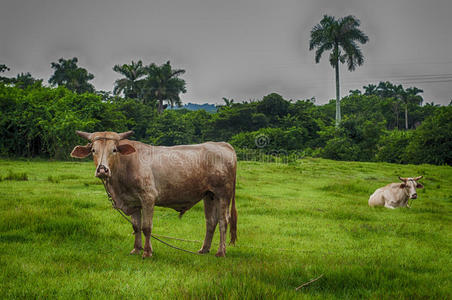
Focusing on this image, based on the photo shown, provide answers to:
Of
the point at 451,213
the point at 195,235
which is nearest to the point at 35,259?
the point at 195,235

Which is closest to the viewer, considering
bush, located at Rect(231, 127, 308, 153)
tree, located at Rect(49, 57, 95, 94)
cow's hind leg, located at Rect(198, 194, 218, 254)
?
cow's hind leg, located at Rect(198, 194, 218, 254)

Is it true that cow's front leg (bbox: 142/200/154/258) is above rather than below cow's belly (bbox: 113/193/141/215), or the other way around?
below

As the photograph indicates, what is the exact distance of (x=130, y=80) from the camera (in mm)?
60406

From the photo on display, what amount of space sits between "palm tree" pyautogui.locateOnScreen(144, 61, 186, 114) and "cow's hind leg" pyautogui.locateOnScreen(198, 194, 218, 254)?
180ft

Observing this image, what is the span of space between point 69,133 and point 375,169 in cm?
2325

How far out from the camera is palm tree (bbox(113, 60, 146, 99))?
59934mm

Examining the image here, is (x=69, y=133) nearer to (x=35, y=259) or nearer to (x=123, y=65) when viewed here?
(x=35, y=259)

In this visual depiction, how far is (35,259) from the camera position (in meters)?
5.13

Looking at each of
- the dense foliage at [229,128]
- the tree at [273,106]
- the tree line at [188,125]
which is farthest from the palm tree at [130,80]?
the tree at [273,106]

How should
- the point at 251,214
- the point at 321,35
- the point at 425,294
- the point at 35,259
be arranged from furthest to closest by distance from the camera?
the point at 321,35
the point at 251,214
the point at 35,259
the point at 425,294

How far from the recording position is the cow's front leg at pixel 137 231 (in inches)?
240

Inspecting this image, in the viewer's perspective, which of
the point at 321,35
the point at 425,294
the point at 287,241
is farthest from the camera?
the point at 321,35

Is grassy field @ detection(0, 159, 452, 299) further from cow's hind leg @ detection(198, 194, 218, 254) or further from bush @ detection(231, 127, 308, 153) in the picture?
bush @ detection(231, 127, 308, 153)

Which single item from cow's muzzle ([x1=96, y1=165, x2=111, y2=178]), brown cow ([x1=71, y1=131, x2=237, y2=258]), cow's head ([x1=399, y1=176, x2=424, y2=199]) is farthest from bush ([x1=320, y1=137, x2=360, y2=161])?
cow's muzzle ([x1=96, y1=165, x2=111, y2=178])
